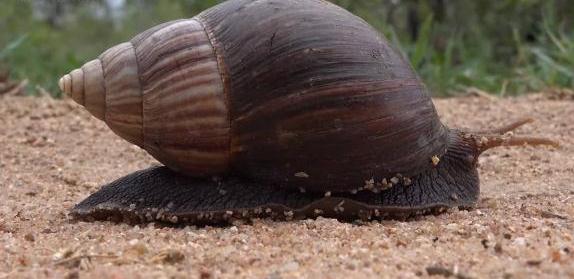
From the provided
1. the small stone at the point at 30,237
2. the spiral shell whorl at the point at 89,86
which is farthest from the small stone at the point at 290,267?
the spiral shell whorl at the point at 89,86

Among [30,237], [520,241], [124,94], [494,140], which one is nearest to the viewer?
[520,241]

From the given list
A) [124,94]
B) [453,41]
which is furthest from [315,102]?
[453,41]

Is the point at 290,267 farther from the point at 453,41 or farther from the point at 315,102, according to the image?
the point at 453,41

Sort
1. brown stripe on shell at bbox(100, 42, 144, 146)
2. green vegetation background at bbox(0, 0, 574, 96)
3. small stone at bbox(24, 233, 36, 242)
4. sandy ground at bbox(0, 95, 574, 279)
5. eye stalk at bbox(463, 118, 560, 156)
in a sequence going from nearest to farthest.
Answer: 1. sandy ground at bbox(0, 95, 574, 279)
2. small stone at bbox(24, 233, 36, 242)
3. brown stripe on shell at bbox(100, 42, 144, 146)
4. eye stalk at bbox(463, 118, 560, 156)
5. green vegetation background at bbox(0, 0, 574, 96)

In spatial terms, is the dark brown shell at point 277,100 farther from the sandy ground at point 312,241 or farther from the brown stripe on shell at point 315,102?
the sandy ground at point 312,241

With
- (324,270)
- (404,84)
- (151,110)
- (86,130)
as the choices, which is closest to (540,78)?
(86,130)

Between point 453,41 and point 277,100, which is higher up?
point 277,100

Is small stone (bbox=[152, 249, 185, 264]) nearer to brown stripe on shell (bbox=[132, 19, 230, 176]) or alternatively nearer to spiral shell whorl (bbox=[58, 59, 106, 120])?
brown stripe on shell (bbox=[132, 19, 230, 176])

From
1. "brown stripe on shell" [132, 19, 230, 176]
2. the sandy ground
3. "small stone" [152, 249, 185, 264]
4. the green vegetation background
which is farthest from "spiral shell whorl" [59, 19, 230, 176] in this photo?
the green vegetation background
